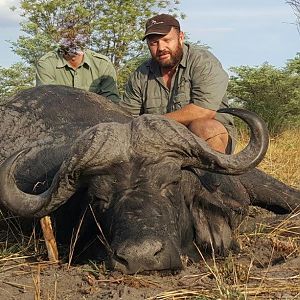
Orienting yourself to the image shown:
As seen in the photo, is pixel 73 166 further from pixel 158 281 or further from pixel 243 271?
pixel 243 271

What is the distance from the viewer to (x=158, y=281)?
142 inches

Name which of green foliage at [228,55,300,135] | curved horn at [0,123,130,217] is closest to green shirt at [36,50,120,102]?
curved horn at [0,123,130,217]

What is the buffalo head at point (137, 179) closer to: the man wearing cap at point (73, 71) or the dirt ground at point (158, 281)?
the dirt ground at point (158, 281)

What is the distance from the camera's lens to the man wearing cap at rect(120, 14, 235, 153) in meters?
5.80

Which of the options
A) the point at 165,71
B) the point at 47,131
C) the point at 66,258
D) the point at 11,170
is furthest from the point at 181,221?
the point at 165,71

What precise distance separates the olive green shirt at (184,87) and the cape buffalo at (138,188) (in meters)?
1.07

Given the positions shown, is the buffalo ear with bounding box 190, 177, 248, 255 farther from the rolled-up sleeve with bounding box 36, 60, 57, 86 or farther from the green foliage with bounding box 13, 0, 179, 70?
the green foliage with bounding box 13, 0, 179, 70

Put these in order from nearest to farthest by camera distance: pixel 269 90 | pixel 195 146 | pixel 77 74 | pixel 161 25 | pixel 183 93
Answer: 1. pixel 195 146
2. pixel 161 25
3. pixel 183 93
4. pixel 77 74
5. pixel 269 90

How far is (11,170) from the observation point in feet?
13.6

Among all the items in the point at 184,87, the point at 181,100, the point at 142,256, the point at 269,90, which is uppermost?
the point at 184,87

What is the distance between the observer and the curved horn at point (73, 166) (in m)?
4.00

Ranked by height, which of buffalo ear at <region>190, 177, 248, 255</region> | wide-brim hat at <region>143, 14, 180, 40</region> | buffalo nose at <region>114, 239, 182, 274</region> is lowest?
buffalo ear at <region>190, 177, 248, 255</region>

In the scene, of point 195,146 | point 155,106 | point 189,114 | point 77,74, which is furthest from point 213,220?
point 77,74

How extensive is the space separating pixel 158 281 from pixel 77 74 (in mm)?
5012
